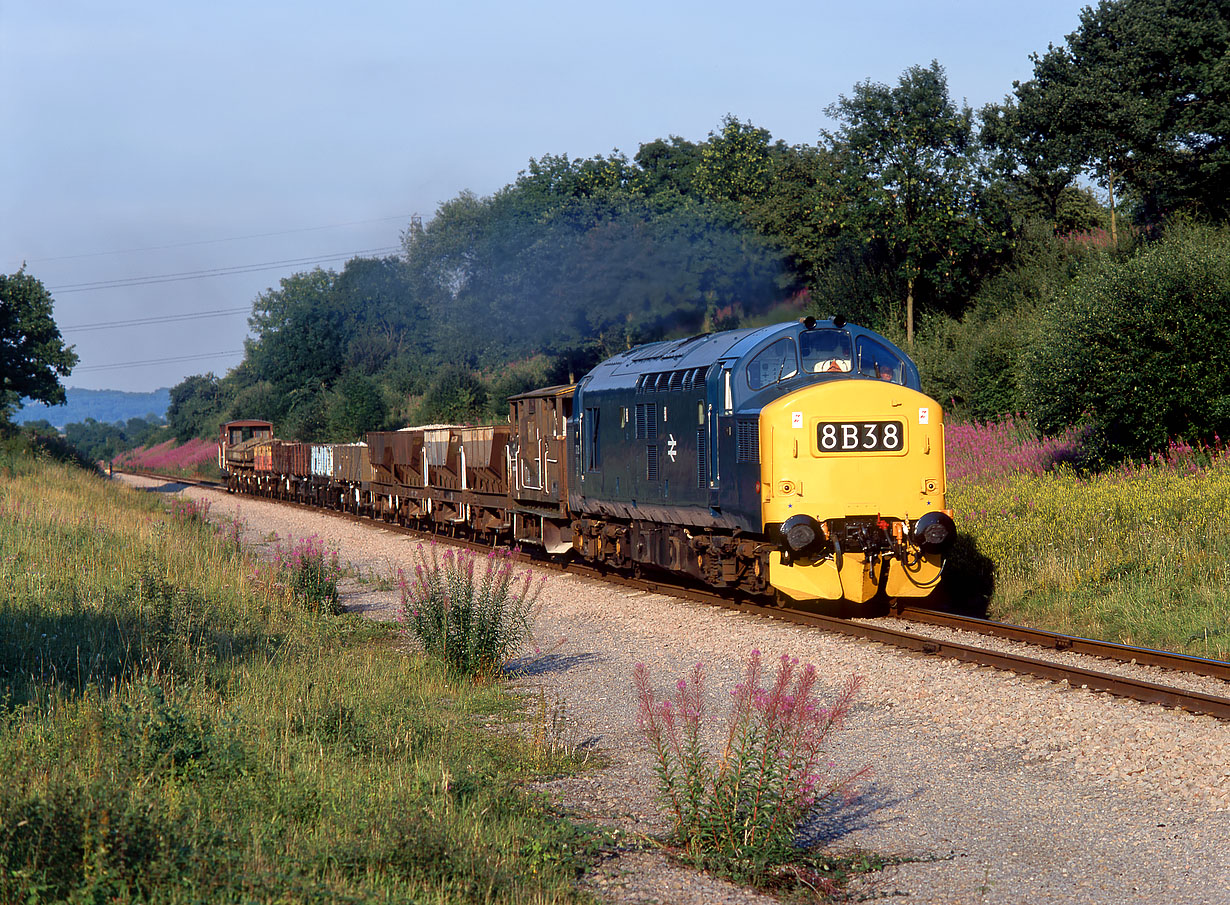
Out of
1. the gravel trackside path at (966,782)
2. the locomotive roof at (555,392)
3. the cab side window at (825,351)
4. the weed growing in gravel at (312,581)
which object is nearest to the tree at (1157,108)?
the locomotive roof at (555,392)

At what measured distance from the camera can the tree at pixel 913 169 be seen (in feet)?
112

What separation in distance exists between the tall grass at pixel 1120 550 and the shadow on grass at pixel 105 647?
8956 millimetres

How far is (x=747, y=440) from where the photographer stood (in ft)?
41.9

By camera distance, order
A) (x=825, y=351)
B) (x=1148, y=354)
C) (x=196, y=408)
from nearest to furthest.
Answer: (x=825, y=351) → (x=1148, y=354) → (x=196, y=408)

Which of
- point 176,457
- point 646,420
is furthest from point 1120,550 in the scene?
point 176,457

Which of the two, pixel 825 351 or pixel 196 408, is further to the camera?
pixel 196 408

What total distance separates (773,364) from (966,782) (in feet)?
22.9

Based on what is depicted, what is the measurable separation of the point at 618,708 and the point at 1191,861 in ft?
15.6

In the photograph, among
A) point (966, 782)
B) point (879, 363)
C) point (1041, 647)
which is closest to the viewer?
point (966, 782)

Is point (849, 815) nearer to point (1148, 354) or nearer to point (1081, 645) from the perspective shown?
point (1081, 645)

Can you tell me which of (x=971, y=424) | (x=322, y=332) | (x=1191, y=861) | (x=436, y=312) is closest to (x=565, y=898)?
(x=1191, y=861)

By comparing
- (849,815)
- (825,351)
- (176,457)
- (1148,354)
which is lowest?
(849,815)

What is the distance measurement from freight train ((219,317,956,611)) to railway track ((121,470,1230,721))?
1.11 ft

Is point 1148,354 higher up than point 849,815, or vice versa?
point 1148,354
